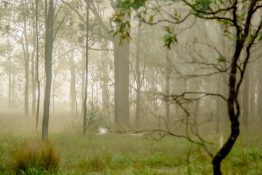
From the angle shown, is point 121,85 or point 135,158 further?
point 121,85

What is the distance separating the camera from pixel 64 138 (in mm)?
18672

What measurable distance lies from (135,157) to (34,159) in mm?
3560

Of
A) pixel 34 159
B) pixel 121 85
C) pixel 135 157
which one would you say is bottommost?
pixel 135 157

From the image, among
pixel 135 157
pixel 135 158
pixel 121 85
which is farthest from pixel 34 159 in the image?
pixel 121 85

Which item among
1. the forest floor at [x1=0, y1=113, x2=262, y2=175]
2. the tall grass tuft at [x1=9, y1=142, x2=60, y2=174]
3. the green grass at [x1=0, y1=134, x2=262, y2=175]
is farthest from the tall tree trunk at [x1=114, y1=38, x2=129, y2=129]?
the tall grass tuft at [x1=9, y1=142, x2=60, y2=174]

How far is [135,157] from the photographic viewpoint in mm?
12805

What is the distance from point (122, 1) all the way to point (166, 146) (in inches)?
439

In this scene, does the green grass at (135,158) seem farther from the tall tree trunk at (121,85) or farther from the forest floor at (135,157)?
the tall tree trunk at (121,85)

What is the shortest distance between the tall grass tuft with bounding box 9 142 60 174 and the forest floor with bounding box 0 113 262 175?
242 millimetres

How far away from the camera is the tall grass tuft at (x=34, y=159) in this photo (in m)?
10.2

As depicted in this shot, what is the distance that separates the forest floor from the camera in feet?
33.4

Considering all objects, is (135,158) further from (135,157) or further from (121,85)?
(121,85)

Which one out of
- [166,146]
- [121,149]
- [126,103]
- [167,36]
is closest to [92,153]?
[121,149]

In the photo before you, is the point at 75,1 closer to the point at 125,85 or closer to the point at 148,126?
the point at 125,85
